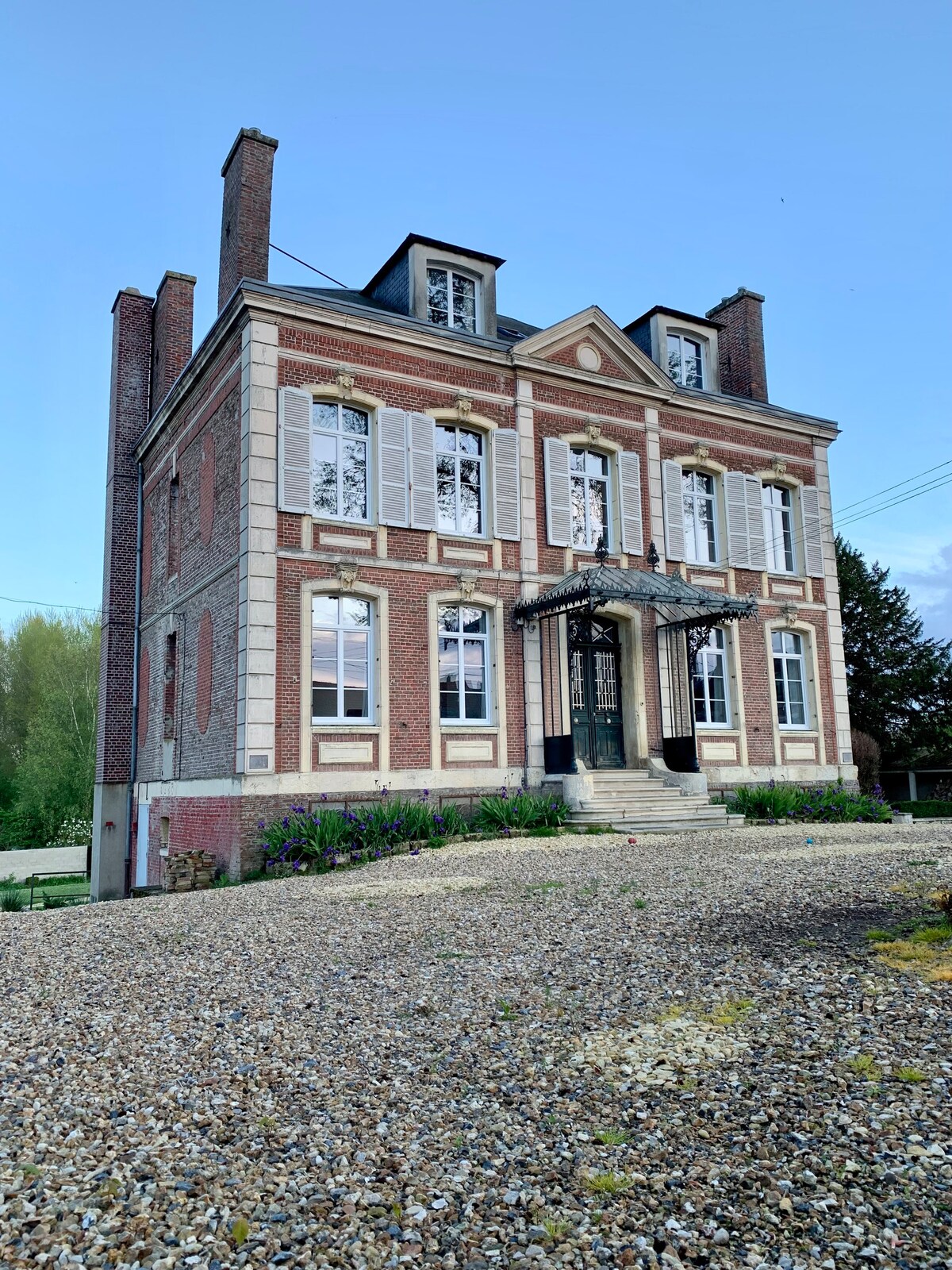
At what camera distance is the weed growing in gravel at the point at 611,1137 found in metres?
3.28

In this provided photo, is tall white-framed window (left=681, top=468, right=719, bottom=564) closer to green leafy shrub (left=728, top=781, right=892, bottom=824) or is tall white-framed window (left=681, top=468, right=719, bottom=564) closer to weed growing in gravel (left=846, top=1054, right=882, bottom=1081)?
green leafy shrub (left=728, top=781, right=892, bottom=824)

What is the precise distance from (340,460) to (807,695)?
993 cm

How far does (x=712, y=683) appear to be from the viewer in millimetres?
17078

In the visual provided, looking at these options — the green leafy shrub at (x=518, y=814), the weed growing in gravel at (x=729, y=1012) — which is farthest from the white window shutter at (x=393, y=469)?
the weed growing in gravel at (x=729, y=1012)

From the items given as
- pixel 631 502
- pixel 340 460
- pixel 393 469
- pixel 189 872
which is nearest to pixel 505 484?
pixel 393 469

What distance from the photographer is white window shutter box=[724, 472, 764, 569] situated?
17.6 m

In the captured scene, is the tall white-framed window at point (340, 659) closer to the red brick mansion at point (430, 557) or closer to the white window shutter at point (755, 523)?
the red brick mansion at point (430, 557)

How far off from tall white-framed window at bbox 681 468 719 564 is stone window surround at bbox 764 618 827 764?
1772 mm

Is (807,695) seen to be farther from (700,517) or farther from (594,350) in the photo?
(594,350)

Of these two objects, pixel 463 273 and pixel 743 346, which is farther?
pixel 743 346

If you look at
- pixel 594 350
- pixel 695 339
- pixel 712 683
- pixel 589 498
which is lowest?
A: pixel 712 683

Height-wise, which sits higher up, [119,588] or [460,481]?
[460,481]

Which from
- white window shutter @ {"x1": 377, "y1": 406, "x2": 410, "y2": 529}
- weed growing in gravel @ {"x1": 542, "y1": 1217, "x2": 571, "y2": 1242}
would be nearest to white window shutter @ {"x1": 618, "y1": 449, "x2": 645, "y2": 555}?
white window shutter @ {"x1": 377, "y1": 406, "x2": 410, "y2": 529}

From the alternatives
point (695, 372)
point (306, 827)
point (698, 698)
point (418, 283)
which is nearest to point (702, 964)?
point (306, 827)
